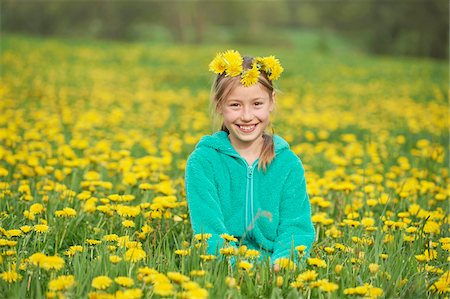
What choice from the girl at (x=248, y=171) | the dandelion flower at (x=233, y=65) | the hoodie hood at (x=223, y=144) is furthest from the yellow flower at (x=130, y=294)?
the dandelion flower at (x=233, y=65)

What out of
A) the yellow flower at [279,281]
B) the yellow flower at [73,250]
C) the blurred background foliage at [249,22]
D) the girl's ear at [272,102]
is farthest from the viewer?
the blurred background foliage at [249,22]

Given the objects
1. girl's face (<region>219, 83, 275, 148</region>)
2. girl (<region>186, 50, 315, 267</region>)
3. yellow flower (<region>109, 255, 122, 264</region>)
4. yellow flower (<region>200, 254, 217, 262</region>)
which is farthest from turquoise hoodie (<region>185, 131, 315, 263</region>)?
yellow flower (<region>109, 255, 122, 264</region>)

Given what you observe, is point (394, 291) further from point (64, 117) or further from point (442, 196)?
point (64, 117)

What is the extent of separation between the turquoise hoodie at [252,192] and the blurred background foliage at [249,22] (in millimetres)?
26620

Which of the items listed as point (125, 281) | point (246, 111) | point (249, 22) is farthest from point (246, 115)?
point (249, 22)

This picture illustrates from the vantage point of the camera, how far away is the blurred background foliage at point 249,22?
2938cm

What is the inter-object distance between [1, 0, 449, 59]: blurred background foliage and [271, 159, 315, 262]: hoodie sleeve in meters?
26.6

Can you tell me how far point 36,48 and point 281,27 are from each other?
24.2m

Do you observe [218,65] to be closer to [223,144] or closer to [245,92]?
[245,92]

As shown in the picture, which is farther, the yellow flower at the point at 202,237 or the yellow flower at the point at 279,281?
the yellow flower at the point at 202,237

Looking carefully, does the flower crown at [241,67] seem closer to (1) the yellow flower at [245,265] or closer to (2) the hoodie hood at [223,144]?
(2) the hoodie hood at [223,144]

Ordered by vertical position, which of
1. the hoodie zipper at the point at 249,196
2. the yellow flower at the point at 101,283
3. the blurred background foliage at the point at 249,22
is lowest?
the yellow flower at the point at 101,283

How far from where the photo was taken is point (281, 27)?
3819 cm

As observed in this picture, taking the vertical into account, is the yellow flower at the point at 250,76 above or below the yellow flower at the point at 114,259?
above
